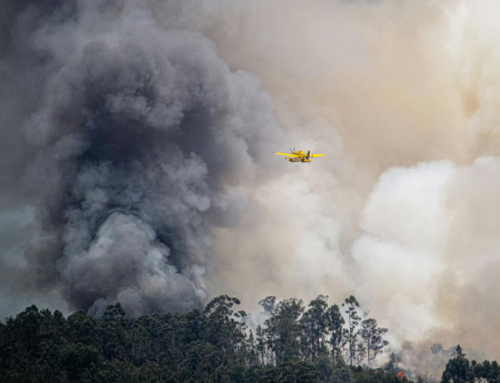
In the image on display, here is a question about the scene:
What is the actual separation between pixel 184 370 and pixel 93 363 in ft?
39.9

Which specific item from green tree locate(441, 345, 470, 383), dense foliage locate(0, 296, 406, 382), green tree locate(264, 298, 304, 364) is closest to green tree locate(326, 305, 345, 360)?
dense foliage locate(0, 296, 406, 382)

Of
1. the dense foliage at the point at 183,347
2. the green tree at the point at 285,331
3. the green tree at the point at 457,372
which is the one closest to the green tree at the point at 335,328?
the dense foliage at the point at 183,347

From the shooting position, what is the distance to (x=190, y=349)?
100m

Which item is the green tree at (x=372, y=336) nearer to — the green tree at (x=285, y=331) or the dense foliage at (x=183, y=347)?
the dense foliage at (x=183, y=347)

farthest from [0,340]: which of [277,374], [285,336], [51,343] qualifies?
[285,336]

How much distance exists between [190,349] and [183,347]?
21.0ft

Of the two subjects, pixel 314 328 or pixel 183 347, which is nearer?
pixel 183 347

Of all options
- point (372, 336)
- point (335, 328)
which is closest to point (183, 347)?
point (335, 328)

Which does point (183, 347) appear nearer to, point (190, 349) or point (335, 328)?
point (190, 349)

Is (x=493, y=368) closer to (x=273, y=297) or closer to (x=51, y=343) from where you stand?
(x=273, y=297)

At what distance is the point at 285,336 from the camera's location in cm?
11688

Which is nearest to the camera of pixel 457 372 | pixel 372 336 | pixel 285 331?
pixel 457 372

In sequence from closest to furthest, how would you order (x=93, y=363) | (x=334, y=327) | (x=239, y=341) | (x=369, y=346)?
1. (x=93, y=363)
2. (x=239, y=341)
3. (x=334, y=327)
4. (x=369, y=346)

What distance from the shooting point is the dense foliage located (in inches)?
3506
